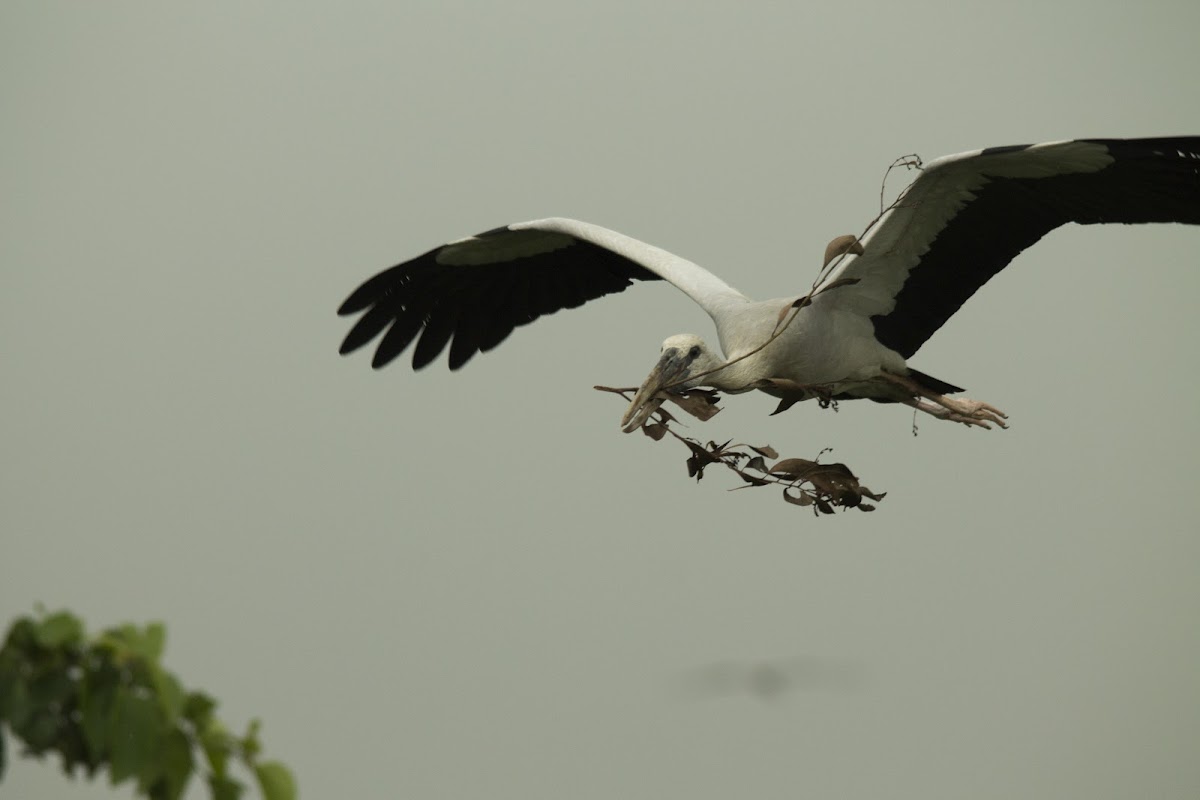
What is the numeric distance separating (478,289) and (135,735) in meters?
5.57

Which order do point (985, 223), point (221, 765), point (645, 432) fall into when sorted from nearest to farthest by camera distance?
point (221, 765)
point (645, 432)
point (985, 223)

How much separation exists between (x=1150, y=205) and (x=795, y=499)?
195 centimetres

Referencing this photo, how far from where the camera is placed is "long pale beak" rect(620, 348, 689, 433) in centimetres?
515

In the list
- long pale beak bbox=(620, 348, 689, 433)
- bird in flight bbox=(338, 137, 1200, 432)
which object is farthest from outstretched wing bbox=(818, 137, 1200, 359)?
long pale beak bbox=(620, 348, 689, 433)

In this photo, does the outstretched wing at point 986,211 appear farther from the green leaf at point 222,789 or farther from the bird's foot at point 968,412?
the green leaf at point 222,789

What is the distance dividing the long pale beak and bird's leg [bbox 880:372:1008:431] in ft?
3.29

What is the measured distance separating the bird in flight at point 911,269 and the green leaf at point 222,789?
3.37 m

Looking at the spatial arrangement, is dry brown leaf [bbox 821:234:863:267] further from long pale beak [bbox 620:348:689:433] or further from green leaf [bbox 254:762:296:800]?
green leaf [bbox 254:762:296:800]

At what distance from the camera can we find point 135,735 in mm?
1790

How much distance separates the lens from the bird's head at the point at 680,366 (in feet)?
17.3

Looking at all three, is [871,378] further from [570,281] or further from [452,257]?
[452,257]

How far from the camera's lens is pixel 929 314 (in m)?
5.86

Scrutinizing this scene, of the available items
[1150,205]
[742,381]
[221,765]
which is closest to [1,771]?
[221,765]

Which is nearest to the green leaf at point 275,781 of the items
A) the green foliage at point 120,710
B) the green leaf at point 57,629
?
the green foliage at point 120,710
